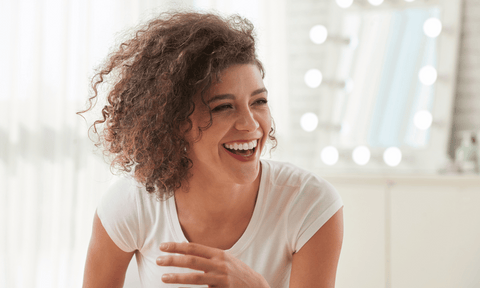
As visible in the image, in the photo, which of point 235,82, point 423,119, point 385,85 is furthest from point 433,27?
point 235,82

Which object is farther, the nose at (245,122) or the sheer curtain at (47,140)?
the sheer curtain at (47,140)

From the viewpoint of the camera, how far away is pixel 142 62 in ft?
3.44

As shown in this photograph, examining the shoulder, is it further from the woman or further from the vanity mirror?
the vanity mirror

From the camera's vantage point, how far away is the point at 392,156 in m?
2.28

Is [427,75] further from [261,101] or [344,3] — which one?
[261,101]

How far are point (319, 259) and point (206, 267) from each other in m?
0.31

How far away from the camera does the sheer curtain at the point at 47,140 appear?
1.69m

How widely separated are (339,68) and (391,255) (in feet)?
3.47

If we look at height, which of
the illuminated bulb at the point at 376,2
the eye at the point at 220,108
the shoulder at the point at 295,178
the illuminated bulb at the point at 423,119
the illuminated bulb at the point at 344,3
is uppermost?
the illuminated bulb at the point at 344,3

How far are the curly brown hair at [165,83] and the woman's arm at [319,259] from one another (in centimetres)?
37

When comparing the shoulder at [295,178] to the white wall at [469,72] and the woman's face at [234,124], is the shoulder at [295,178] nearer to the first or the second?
the woman's face at [234,124]

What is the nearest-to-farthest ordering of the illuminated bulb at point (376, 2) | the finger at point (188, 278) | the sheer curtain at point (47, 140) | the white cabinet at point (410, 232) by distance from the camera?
the finger at point (188, 278)
the sheer curtain at point (47, 140)
the white cabinet at point (410, 232)
the illuminated bulb at point (376, 2)

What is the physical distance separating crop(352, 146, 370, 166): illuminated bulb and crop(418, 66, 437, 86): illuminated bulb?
455 millimetres

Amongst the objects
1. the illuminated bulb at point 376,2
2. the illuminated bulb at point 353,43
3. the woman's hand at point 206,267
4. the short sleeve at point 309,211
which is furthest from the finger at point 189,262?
the illuminated bulb at point 376,2
